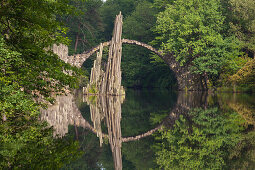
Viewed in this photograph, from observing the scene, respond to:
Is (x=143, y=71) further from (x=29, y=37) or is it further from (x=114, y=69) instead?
(x=29, y=37)

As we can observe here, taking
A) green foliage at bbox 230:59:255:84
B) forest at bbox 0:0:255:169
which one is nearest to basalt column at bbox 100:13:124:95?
forest at bbox 0:0:255:169

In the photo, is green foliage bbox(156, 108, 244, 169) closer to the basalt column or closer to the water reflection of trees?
the water reflection of trees

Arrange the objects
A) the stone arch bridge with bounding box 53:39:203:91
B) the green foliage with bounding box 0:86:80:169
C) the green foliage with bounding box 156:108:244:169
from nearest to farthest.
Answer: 1. the green foliage with bounding box 0:86:80:169
2. the green foliage with bounding box 156:108:244:169
3. the stone arch bridge with bounding box 53:39:203:91

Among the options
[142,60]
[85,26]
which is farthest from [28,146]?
[85,26]

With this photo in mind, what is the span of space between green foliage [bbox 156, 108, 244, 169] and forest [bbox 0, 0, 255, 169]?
6.10ft

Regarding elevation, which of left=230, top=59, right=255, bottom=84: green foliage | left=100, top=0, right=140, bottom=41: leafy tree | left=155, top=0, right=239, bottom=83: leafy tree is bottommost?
left=230, top=59, right=255, bottom=84: green foliage

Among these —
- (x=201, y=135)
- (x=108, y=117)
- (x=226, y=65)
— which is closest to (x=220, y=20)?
(x=226, y=65)

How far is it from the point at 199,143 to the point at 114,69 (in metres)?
19.0

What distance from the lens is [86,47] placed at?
52.9 meters

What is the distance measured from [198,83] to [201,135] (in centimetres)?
2865

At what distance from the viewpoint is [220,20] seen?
36531mm

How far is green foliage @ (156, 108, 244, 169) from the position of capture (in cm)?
607

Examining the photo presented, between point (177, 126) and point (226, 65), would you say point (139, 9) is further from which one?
point (177, 126)

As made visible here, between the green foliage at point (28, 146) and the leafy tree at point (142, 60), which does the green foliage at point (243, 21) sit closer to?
the leafy tree at point (142, 60)
